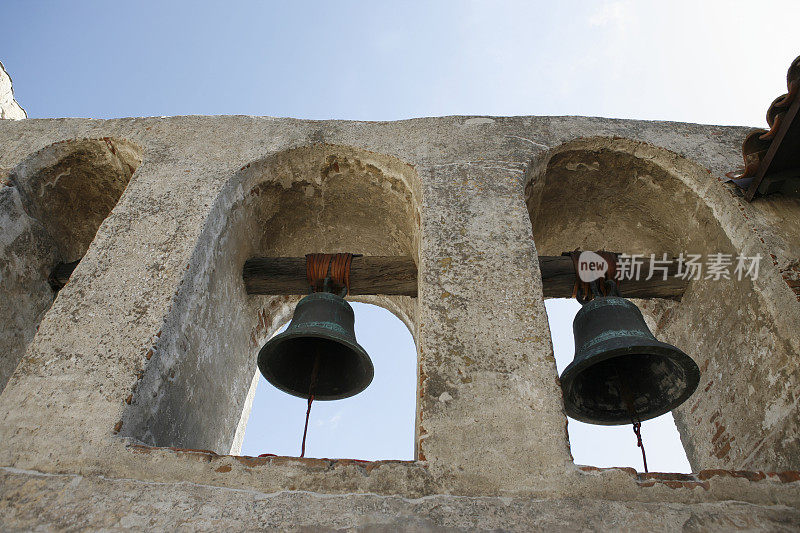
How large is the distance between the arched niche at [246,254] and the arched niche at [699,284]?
4.12ft

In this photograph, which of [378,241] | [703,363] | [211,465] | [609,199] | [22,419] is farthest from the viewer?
[378,241]

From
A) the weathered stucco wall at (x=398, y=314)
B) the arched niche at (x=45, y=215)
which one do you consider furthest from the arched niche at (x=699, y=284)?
the arched niche at (x=45, y=215)

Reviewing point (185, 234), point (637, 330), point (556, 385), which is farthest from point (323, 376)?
point (637, 330)

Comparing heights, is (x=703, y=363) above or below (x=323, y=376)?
above

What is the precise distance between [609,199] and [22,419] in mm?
4273

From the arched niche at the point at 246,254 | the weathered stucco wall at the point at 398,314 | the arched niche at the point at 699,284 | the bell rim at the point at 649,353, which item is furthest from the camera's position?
the arched niche at the point at 699,284

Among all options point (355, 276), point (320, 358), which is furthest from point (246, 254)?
point (320, 358)

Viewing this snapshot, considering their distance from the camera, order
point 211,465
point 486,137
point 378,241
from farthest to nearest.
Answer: point 378,241, point 486,137, point 211,465

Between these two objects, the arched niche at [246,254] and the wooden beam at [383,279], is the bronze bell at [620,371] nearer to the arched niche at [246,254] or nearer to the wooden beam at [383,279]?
the wooden beam at [383,279]

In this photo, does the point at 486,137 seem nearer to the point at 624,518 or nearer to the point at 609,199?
the point at 609,199

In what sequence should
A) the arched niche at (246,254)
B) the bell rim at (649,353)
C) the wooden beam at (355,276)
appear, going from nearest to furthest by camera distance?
the bell rim at (649,353), the arched niche at (246,254), the wooden beam at (355,276)

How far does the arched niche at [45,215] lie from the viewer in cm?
423

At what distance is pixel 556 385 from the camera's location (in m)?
2.86

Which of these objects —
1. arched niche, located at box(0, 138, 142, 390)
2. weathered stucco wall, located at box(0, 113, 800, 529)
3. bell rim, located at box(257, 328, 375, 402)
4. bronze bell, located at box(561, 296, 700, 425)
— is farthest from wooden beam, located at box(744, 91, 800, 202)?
arched niche, located at box(0, 138, 142, 390)
